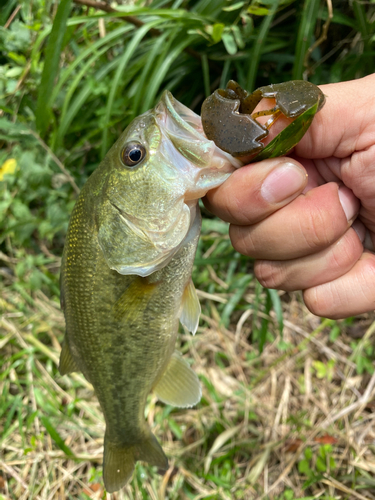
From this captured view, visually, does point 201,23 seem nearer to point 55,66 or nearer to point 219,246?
point 55,66

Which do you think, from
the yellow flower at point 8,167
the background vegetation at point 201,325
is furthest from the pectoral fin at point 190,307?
the yellow flower at point 8,167

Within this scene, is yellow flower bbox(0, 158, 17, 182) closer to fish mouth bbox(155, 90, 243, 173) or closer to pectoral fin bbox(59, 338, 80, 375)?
pectoral fin bbox(59, 338, 80, 375)

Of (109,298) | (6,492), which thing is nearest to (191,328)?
(109,298)

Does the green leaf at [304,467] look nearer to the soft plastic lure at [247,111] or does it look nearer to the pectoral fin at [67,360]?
the pectoral fin at [67,360]

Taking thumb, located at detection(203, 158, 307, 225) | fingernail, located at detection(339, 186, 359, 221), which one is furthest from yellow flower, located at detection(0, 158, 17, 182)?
fingernail, located at detection(339, 186, 359, 221)

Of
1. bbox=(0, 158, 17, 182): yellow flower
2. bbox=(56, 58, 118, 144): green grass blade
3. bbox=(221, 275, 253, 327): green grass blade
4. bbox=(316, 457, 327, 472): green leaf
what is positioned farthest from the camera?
bbox=(0, 158, 17, 182): yellow flower
